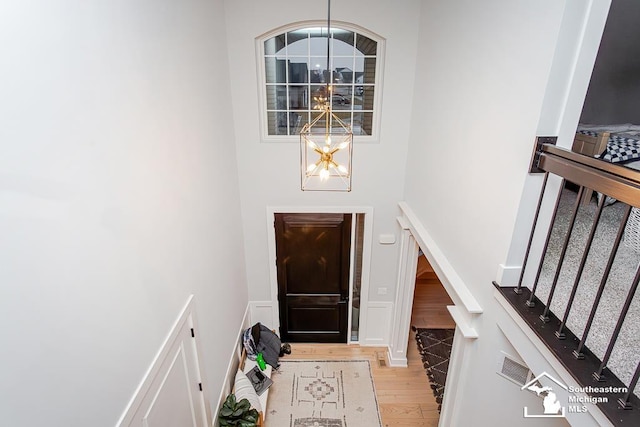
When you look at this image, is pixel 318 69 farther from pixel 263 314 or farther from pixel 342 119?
pixel 263 314

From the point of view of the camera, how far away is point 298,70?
14.2 ft

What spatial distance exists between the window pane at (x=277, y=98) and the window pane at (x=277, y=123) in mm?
81

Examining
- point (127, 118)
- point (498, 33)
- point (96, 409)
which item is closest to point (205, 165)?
point (127, 118)

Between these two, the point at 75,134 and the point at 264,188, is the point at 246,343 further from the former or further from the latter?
the point at 75,134

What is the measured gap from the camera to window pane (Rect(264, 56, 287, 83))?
4.25 m

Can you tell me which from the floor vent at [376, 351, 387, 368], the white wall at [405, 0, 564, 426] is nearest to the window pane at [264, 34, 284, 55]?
the white wall at [405, 0, 564, 426]

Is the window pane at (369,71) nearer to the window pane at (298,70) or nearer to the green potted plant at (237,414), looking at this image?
the window pane at (298,70)

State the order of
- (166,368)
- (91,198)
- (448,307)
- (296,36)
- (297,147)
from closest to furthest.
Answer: (91,198), (166,368), (448,307), (296,36), (297,147)

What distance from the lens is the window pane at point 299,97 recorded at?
14.5 ft

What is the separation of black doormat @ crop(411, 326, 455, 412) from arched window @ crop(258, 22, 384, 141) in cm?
337

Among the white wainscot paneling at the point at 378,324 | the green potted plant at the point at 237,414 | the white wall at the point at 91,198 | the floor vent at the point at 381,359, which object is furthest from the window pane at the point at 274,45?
the floor vent at the point at 381,359

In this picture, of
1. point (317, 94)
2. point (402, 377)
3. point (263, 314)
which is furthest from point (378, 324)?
point (317, 94)

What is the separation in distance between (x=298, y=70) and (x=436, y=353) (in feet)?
14.8

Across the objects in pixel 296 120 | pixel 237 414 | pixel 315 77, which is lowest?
pixel 237 414
